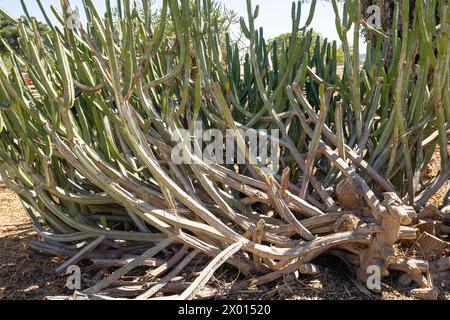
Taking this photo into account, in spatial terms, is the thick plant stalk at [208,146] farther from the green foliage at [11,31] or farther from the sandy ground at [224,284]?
the green foliage at [11,31]

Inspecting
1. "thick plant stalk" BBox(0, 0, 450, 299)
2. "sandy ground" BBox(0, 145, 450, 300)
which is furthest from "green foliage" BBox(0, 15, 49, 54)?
"sandy ground" BBox(0, 145, 450, 300)

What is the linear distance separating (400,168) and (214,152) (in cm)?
79

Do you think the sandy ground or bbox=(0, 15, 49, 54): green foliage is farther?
bbox=(0, 15, 49, 54): green foliage

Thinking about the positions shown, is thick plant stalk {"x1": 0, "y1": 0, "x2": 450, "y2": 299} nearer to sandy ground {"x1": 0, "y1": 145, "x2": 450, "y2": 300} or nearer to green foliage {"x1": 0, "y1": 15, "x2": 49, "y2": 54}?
sandy ground {"x1": 0, "y1": 145, "x2": 450, "y2": 300}

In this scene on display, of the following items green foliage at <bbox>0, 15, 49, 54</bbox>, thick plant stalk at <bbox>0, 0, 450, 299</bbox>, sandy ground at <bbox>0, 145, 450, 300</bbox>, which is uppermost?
green foliage at <bbox>0, 15, 49, 54</bbox>

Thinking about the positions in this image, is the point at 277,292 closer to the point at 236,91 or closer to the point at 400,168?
the point at 400,168

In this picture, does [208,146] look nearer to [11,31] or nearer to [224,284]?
[224,284]

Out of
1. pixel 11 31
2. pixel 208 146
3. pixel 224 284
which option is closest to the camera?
pixel 224 284

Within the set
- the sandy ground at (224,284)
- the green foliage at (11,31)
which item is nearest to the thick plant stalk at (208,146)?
the sandy ground at (224,284)

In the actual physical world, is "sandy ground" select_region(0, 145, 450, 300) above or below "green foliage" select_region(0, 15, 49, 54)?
below

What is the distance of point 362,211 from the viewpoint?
187 cm

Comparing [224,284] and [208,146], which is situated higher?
[208,146]

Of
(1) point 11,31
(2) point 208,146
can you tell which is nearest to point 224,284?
(2) point 208,146

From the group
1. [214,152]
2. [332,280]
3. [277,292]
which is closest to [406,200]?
[332,280]
